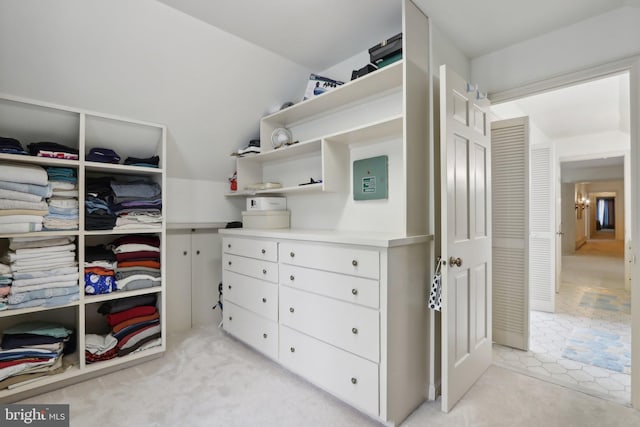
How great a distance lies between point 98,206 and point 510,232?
11.0 ft

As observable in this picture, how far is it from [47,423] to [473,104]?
3.28 m

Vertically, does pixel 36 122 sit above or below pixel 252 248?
above

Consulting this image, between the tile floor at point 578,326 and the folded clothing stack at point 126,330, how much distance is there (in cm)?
279

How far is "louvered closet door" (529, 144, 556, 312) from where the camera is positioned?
3592mm

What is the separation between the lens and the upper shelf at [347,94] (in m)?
2.00

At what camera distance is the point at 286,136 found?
2.93 metres

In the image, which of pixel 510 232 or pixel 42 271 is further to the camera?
pixel 510 232

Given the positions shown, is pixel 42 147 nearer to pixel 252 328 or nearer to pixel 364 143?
pixel 252 328

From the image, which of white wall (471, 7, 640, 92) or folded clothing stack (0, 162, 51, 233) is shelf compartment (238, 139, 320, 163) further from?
folded clothing stack (0, 162, 51, 233)

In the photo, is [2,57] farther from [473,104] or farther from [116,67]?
[473,104]

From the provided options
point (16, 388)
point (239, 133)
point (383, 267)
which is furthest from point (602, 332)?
point (16, 388)

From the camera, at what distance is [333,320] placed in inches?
73.3

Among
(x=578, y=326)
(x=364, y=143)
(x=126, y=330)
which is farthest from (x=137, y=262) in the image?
(x=578, y=326)

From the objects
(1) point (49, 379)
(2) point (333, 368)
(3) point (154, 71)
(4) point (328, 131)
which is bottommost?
(1) point (49, 379)
